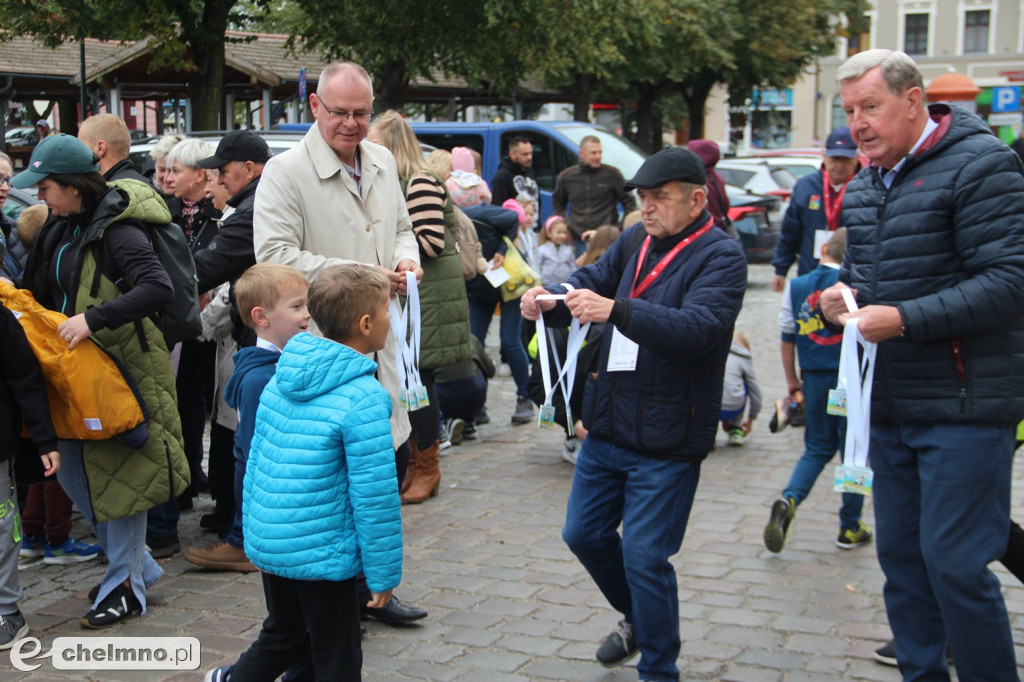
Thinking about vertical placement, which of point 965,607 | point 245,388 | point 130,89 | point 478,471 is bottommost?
point 478,471

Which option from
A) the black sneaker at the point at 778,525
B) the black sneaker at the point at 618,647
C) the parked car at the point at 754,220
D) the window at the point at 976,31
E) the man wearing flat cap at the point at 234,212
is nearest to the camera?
the black sneaker at the point at 618,647

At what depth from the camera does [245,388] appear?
4.10m

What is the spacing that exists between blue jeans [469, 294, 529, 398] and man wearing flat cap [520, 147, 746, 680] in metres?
4.66

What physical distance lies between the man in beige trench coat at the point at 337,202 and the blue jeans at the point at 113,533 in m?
1.05

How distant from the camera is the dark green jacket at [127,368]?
15.5 feet

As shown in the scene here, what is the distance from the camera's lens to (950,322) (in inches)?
133

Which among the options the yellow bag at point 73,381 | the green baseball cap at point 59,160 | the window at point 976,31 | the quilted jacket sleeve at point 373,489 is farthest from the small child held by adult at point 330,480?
the window at point 976,31

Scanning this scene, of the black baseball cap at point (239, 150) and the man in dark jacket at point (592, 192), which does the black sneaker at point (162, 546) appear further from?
the man in dark jacket at point (592, 192)

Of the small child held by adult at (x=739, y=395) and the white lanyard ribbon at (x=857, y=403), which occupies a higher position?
the white lanyard ribbon at (x=857, y=403)

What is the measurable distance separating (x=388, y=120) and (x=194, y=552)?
2.47 meters

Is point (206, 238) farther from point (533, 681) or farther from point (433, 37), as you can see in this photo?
point (433, 37)

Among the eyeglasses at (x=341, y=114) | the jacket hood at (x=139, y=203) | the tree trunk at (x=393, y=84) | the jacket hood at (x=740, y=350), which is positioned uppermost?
the tree trunk at (x=393, y=84)

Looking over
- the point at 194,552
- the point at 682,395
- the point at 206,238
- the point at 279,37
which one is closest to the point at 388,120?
the point at 206,238

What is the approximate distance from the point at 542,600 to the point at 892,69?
8.83 feet
